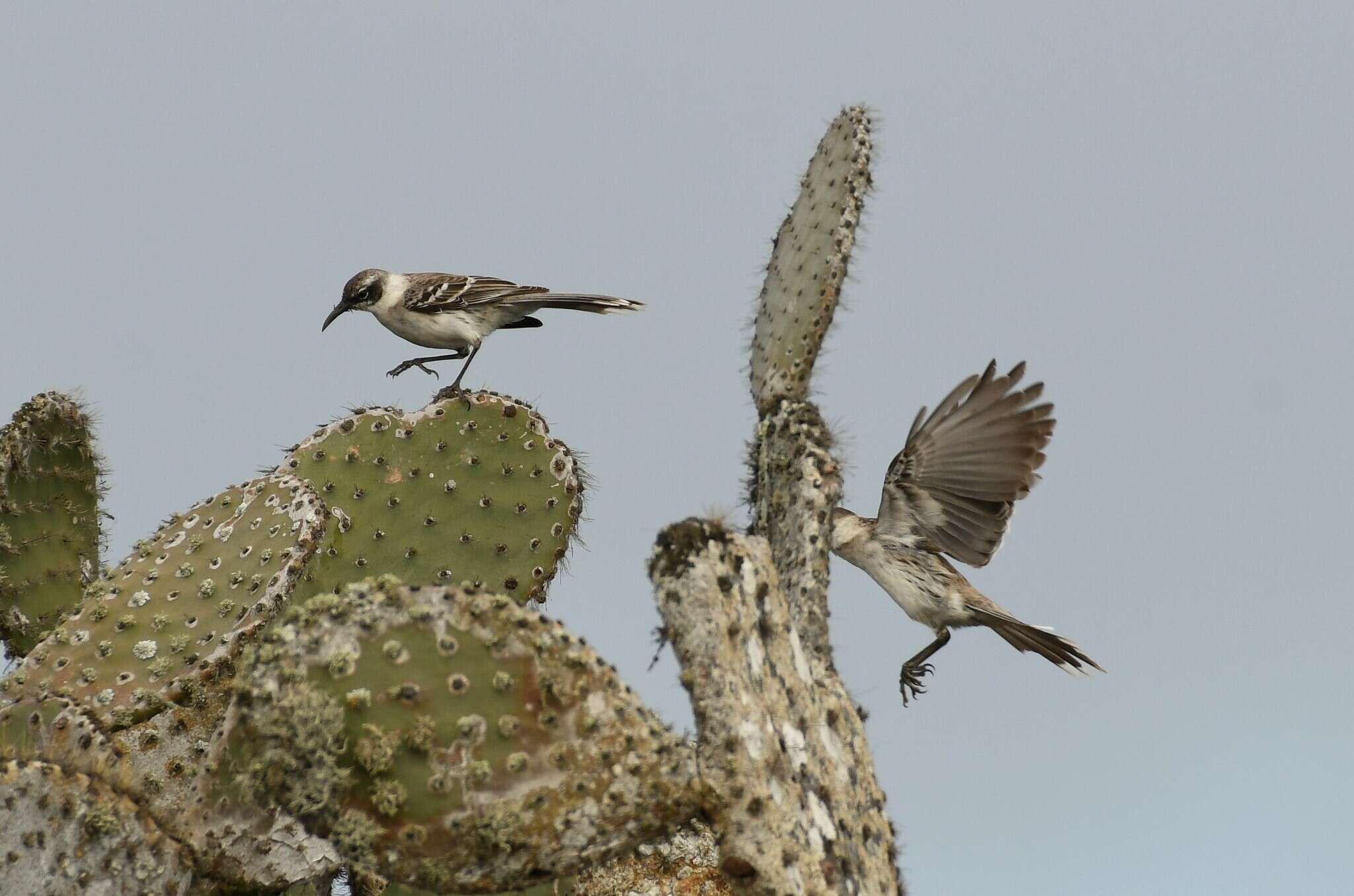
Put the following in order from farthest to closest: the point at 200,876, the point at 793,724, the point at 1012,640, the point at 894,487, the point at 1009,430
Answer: the point at 1012,640, the point at 894,487, the point at 1009,430, the point at 200,876, the point at 793,724

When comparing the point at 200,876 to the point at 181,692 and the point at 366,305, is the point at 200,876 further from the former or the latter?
the point at 366,305

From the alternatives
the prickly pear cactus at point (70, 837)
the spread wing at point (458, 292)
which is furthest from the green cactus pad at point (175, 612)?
the spread wing at point (458, 292)

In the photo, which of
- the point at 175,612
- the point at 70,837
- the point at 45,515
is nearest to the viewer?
the point at 70,837

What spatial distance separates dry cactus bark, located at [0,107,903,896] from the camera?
275 centimetres

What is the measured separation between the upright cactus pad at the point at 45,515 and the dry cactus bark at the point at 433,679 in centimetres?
1

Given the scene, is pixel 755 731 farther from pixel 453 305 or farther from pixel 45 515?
pixel 453 305

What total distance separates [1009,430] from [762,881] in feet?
7.17

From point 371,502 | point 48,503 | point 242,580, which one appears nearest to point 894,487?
point 371,502

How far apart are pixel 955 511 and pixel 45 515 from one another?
2.96m

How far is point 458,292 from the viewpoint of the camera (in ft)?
21.8

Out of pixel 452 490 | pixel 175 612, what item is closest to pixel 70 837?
pixel 175 612

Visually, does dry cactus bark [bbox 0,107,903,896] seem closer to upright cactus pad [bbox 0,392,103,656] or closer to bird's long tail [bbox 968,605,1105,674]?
upright cactus pad [bbox 0,392,103,656]

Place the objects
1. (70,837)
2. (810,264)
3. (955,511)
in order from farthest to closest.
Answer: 1. (955,511)
2. (810,264)
3. (70,837)

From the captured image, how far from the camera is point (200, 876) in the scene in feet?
12.4
